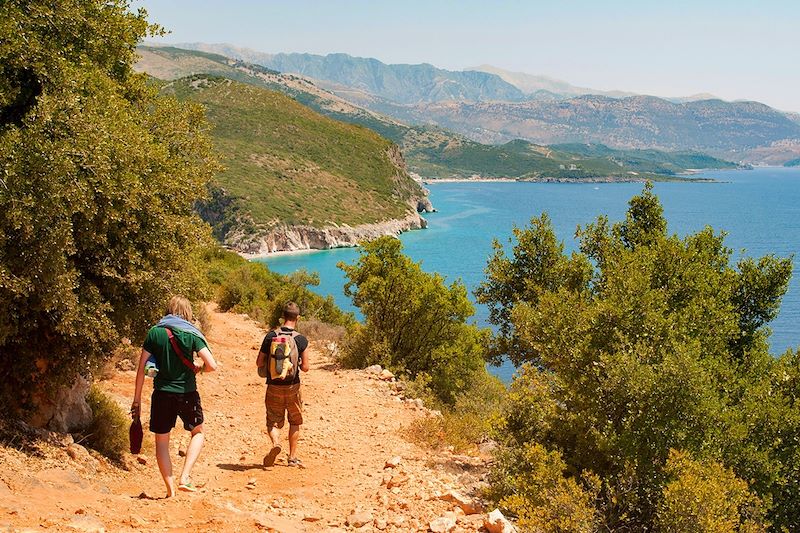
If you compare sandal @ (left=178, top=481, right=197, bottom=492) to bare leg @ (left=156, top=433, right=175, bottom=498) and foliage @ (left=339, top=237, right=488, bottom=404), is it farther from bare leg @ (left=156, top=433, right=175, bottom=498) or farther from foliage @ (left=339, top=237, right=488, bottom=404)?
foliage @ (left=339, top=237, right=488, bottom=404)

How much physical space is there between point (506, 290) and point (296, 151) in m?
135

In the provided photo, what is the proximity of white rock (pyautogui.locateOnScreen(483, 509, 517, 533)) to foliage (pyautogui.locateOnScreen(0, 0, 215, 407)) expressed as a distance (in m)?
5.23

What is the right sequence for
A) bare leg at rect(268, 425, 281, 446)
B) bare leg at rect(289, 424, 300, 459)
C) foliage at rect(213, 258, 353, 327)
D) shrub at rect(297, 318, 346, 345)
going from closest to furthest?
1. bare leg at rect(268, 425, 281, 446)
2. bare leg at rect(289, 424, 300, 459)
3. shrub at rect(297, 318, 346, 345)
4. foliage at rect(213, 258, 353, 327)

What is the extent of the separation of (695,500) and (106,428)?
7.88 meters

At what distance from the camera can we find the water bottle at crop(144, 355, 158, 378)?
7.10 metres

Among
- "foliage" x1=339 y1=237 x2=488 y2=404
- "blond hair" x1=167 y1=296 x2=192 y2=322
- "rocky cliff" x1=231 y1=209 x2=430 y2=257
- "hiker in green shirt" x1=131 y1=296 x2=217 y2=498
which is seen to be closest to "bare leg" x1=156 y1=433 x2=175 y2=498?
"hiker in green shirt" x1=131 y1=296 x2=217 y2=498

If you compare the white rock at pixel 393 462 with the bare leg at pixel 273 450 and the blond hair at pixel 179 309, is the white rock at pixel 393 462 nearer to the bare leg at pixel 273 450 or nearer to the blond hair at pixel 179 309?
the bare leg at pixel 273 450

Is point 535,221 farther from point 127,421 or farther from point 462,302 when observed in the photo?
point 127,421

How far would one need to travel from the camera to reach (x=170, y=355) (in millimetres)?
7215

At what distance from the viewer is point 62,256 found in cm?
733

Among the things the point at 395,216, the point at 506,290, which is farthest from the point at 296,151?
the point at 506,290

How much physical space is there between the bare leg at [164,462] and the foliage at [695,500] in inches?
227

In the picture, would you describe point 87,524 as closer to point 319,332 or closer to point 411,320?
point 411,320

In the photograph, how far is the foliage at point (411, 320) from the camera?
1886cm
